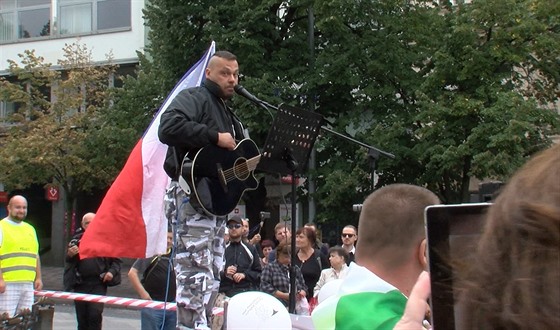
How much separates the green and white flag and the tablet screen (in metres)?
0.76

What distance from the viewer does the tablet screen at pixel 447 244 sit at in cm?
160

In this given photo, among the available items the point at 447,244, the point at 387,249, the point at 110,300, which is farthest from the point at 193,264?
the point at 110,300

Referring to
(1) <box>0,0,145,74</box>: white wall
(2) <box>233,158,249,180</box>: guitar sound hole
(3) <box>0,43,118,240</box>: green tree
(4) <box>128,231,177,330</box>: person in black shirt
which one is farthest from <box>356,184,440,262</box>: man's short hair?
(1) <box>0,0,145,74</box>: white wall

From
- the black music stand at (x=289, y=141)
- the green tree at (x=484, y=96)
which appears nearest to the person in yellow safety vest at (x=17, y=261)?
the black music stand at (x=289, y=141)

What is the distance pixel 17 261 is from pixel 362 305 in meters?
8.15

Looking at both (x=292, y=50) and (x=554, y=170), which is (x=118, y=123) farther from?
(x=554, y=170)

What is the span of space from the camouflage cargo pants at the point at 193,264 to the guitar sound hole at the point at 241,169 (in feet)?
1.04

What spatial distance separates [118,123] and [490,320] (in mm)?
22288

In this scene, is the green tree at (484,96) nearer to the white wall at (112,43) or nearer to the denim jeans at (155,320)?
the denim jeans at (155,320)

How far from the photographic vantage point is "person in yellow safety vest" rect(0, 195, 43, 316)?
9711mm

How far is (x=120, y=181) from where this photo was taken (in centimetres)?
616

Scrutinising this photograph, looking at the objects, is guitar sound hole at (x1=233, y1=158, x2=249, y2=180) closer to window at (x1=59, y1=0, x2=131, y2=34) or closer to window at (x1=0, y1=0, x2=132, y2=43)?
window at (x1=0, y1=0, x2=132, y2=43)

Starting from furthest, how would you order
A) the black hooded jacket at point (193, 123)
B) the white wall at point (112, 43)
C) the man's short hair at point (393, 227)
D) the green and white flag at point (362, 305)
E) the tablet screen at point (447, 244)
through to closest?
the white wall at point (112, 43)
the black hooded jacket at point (193, 123)
the man's short hair at point (393, 227)
the green and white flag at point (362, 305)
the tablet screen at point (447, 244)

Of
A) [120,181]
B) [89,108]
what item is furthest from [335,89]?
[120,181]
